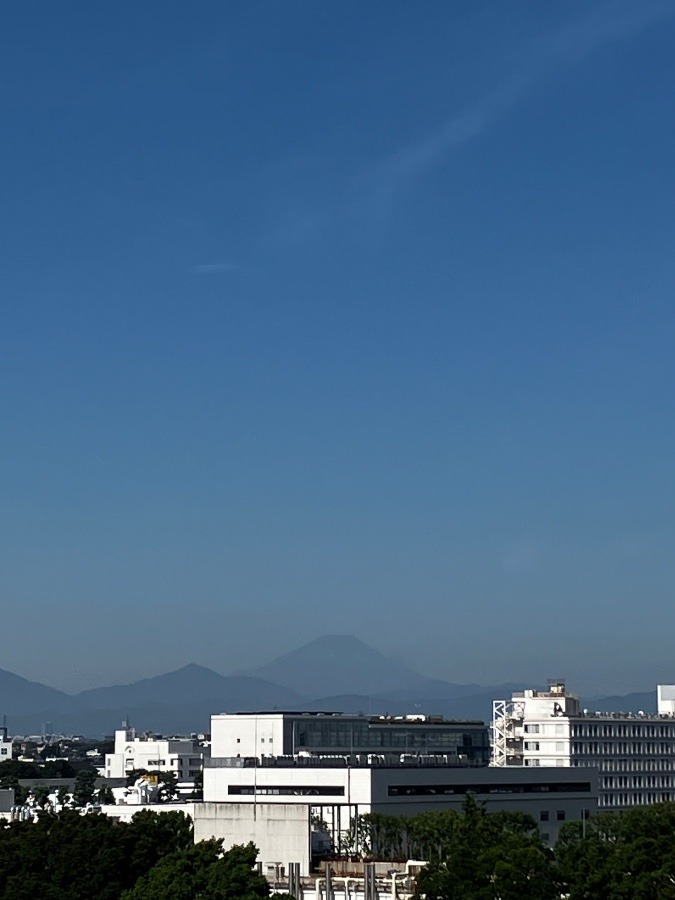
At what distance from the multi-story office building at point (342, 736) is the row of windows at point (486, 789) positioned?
89.2 ft

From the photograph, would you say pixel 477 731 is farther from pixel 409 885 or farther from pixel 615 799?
pixel 409 885

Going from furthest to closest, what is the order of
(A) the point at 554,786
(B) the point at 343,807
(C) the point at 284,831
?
(A) the point at 554,786 → (B) the point at 343,807 → (C) the point at 284,831

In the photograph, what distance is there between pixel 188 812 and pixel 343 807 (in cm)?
1306

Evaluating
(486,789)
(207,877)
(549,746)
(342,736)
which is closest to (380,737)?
(342,736)

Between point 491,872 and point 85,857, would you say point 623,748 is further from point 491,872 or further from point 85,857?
point 491,872

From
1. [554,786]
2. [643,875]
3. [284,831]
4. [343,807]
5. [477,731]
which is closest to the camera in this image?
[643,875]

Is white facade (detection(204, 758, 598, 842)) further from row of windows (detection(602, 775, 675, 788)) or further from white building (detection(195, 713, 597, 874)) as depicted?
row of windows (detection(602, 775, 675, 788))

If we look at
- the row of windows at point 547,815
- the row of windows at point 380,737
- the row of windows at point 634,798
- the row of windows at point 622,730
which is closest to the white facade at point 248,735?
the row of windows at point 380,737

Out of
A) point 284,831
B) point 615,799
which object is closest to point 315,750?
point 615,799

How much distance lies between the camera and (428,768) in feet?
398

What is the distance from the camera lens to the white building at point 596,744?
16825 centimetres

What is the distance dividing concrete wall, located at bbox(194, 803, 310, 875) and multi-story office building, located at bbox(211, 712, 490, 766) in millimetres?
85169

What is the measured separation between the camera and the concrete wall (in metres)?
73.8

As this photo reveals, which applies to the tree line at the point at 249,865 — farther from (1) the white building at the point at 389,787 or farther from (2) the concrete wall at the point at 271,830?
(1) the white building at the point at 389,787
